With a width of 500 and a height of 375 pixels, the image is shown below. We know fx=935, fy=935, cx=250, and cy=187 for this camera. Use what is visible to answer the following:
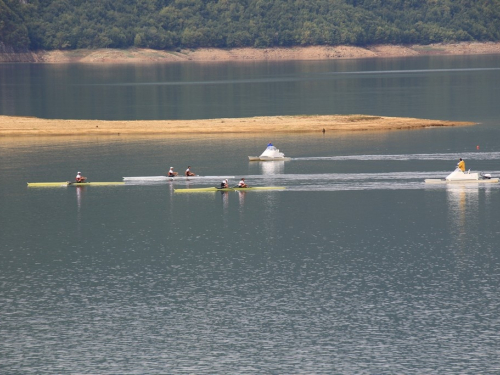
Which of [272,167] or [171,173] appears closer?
[171,173]

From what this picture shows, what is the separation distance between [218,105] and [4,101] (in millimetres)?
48229

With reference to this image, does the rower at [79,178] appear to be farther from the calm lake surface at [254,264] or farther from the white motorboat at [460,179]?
the white motorboat at [460,179]

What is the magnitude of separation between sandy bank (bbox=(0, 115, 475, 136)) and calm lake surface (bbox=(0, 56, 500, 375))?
15801 mm

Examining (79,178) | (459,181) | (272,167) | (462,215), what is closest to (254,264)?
(462,215)

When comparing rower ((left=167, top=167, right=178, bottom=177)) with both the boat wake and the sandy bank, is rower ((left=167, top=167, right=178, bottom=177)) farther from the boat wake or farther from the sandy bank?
the sandy bank

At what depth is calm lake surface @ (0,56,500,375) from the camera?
5284 cm

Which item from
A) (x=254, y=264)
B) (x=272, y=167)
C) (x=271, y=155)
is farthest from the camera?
(x=271, y=155)

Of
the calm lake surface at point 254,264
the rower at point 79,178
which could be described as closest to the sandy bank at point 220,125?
the calm lake surface at point 254,264

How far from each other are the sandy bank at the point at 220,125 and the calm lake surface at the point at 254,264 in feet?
51.8

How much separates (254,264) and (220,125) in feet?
245

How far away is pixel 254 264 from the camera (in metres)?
69.9

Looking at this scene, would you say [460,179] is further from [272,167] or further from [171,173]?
[171,173]

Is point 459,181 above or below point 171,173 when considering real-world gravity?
below

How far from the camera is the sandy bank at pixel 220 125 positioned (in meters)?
140
